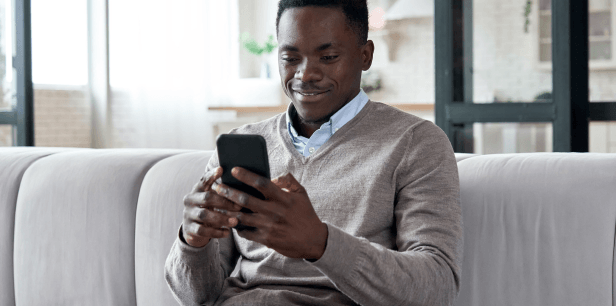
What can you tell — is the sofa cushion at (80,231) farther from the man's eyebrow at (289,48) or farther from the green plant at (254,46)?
the green plant at (254,46)

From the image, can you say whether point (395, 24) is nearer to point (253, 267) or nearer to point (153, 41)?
point (153, 41)

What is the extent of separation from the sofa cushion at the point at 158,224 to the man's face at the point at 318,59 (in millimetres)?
383

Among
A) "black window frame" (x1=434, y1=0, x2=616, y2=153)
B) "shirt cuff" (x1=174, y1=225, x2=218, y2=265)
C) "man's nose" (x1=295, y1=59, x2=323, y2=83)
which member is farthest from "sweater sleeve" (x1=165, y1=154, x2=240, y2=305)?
"black window frame" (x1=434, y1=0, x2=616, y2=153)

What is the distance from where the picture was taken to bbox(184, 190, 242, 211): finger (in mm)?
759

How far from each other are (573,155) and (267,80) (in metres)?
3.84

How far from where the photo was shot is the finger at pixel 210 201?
76 cm

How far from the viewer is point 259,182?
70 cm

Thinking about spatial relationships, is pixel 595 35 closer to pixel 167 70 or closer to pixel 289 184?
pixel 289 184

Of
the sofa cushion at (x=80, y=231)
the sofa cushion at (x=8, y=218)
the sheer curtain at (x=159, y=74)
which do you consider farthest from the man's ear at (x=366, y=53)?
the sheer curtain at (x=159, y=74)

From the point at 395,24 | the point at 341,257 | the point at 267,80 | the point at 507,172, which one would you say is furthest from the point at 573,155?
the point at 395,24

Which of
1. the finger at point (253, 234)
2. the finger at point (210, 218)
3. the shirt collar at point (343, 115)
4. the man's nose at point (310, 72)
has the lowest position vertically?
the finger at point (253, 234)

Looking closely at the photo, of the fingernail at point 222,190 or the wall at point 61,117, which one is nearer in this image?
the fingernail at point 222,190

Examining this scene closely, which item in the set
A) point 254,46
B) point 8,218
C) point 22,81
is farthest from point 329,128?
point 254,46

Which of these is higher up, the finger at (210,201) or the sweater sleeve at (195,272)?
the finger at (210,201)
